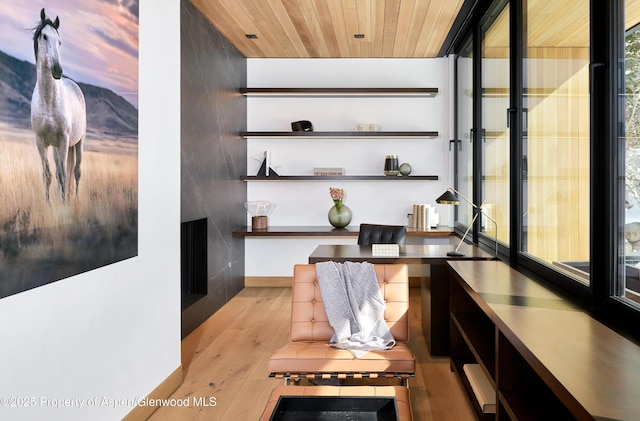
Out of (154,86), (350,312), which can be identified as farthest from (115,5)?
(350,312)

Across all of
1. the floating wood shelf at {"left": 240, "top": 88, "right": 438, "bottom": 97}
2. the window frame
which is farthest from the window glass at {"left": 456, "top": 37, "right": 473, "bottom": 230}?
the window frame

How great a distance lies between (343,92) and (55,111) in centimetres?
392

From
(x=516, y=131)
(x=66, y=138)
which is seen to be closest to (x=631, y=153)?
(x=516, y=131)

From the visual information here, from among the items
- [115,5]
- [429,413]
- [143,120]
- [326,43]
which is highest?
[326,43]

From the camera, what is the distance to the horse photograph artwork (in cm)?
154

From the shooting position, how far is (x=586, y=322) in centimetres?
171

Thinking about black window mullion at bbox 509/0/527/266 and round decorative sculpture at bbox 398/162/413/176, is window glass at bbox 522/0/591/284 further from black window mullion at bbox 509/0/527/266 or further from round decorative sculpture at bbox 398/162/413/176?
round decorative sculpture at bbox 398/162/413/176

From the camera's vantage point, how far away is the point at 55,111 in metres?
1.75

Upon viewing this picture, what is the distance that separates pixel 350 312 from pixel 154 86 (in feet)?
5.17

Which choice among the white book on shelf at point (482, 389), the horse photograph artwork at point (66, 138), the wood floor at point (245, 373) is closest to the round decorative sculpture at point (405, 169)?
the wood floor at point (245, 373)

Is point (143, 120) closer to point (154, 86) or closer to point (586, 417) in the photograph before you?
→ point (154, 86)

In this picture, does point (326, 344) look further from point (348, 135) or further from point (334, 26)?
point (348, 135)

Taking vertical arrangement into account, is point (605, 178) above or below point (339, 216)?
above

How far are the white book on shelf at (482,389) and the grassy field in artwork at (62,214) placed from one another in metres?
1.73
